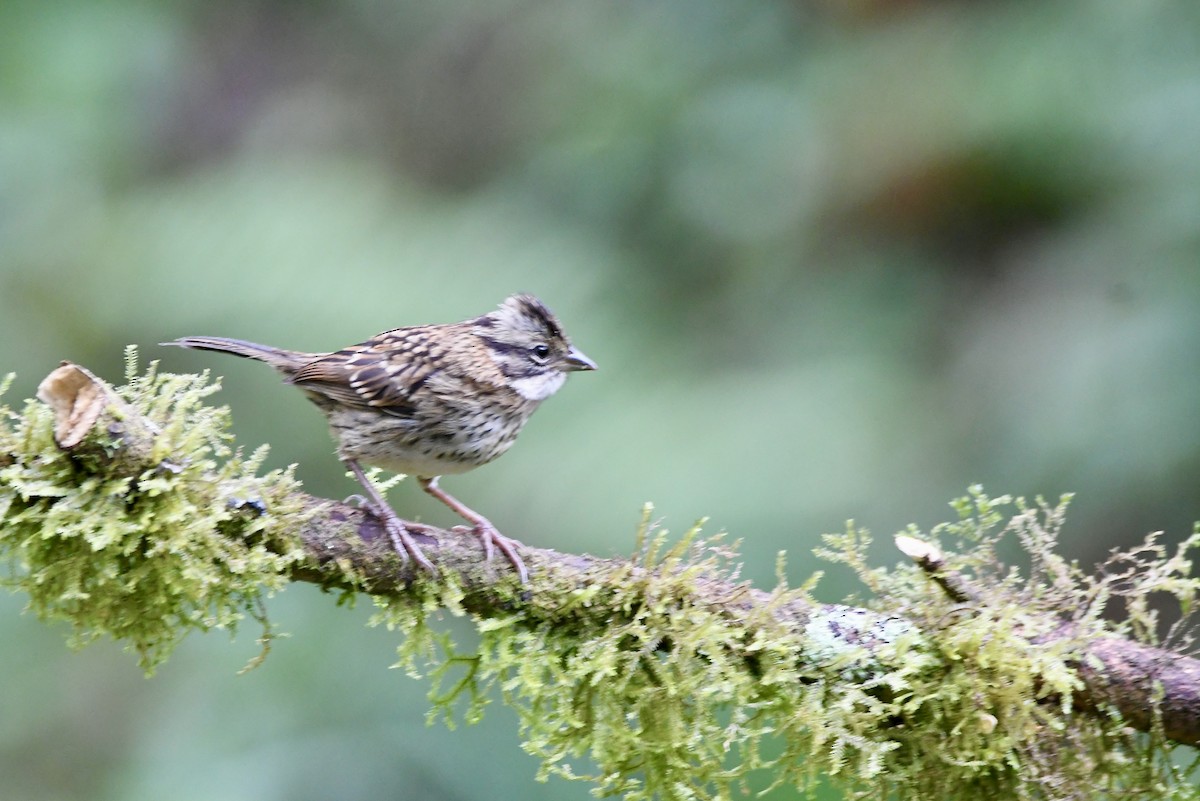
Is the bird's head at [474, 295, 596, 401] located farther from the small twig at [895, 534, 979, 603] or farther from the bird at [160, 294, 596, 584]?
the small twig at [895, 534, 979, 603]

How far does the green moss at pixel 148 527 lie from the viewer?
2.68 metres

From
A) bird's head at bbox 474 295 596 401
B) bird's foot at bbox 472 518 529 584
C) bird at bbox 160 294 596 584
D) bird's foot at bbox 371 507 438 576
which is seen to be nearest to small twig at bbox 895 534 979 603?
bird's foot at bbox 472 518 529 584

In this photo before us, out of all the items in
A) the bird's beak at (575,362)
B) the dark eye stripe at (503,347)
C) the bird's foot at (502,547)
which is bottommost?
the bird's foot at (502,547)

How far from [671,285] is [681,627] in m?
4.81

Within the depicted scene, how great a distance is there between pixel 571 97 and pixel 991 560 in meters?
5.77

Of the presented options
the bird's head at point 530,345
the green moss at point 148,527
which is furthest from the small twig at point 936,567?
the bird's head at point 530,345

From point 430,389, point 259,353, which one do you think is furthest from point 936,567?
point 259,353

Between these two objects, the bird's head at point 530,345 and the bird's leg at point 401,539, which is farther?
the bird's head at point 530,345

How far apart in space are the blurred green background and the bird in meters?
1.54

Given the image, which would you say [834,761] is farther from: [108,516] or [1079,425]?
[1079,425]

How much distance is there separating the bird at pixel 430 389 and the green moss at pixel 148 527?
2.50 feet

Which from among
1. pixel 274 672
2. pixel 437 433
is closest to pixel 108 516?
pixel 437 433

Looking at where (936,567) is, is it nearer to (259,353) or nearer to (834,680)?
(834,680)

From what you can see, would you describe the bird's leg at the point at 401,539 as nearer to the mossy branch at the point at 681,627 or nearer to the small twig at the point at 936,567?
the mossy branch at the point at 681,627
